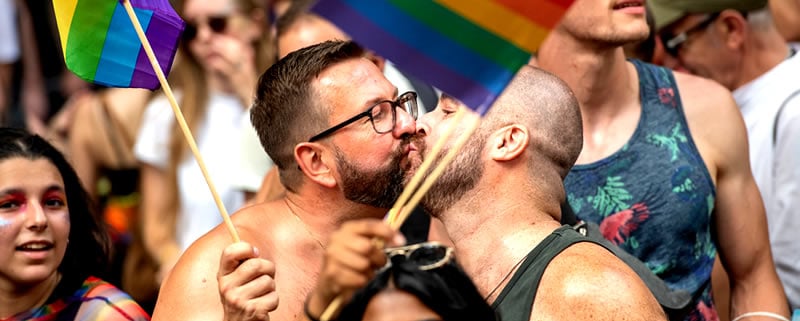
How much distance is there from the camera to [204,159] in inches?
274

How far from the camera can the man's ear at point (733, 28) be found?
6.23 metres

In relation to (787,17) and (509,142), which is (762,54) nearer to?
(787,17)

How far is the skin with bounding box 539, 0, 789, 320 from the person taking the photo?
17.0ft

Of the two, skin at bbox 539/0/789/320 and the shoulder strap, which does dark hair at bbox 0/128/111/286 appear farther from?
the shoulder strap

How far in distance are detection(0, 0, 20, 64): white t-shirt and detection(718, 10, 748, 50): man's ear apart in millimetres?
4394

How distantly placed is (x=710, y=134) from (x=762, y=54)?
133 cm

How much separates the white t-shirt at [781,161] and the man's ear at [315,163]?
1941 mm

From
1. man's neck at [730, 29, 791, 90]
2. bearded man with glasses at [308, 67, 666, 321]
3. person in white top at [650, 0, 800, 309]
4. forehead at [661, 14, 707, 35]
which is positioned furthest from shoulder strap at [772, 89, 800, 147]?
bearded man with glasses at [308, 67, 666, 321]

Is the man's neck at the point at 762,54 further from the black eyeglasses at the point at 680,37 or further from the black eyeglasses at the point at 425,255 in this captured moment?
the black eyeglasses at the point at 425,255

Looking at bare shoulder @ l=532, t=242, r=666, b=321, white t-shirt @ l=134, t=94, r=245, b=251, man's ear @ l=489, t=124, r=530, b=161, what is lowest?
white t-shirt @ l=134, t=94, r=245, b=251

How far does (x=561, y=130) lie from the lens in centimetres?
437

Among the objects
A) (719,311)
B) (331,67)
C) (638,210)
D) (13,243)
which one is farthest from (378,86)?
(719,311)

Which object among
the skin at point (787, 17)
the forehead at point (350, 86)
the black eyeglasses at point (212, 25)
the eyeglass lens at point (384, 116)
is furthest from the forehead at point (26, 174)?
the skin at point (787, 17)

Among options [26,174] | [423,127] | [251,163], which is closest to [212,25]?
[251,163]
